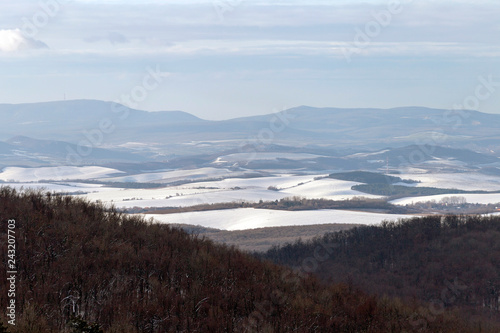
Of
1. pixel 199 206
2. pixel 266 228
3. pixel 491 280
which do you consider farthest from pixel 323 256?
pixel 199 206

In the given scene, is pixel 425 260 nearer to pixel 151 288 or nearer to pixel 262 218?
pixel 151 288

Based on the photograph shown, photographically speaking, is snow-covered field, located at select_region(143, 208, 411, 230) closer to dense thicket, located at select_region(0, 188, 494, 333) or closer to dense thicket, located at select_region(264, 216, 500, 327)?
dense thicket, located at select_region(264, 216, 500, 327)

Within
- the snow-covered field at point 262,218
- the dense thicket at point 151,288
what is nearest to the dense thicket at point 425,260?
the dense thicket at point 151,288

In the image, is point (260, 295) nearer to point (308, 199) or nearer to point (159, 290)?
point (159, 290)

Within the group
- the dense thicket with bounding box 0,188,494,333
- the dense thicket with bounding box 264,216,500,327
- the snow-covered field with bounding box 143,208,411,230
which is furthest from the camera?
the snow-covered field with bounding box 143,208,411,230

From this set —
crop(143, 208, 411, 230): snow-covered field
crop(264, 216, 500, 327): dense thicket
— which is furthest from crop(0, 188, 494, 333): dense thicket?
crop(143, 208, 411, 230): snow-covered field

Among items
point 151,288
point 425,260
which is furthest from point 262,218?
point 151,288
